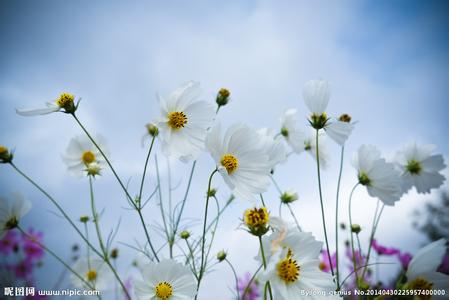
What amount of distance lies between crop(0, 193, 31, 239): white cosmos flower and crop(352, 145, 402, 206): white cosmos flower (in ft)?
2.79

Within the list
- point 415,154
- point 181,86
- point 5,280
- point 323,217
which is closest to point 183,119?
point 181,86

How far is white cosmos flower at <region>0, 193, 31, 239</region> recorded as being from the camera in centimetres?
85

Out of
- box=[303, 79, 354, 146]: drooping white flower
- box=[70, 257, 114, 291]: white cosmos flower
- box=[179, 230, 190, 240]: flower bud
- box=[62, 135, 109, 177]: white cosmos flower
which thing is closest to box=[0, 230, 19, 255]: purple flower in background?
box=[70, 257, 114, 291]: white cosmos flower

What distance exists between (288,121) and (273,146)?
476 millimetres

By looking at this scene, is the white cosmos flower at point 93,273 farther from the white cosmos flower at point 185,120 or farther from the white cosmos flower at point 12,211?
the white cosmos flower at point 185,120

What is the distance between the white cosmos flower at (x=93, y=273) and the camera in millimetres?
1211

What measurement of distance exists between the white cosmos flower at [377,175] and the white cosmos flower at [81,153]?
787mm

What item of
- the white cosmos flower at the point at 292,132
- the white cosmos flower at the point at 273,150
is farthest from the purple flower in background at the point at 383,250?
the white cosmos flower at the point at 273,150

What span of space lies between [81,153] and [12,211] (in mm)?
322

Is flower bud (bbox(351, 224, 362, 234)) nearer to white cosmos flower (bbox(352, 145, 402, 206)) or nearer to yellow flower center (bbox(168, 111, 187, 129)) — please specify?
white cosmos flower (bbox(352, 145, 402, 206))

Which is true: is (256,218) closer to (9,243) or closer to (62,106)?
(62,106)

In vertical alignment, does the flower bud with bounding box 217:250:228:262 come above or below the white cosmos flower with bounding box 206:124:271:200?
below

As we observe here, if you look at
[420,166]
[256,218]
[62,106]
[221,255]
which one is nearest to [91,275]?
[221,255]

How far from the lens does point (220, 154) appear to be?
65 centimetres
